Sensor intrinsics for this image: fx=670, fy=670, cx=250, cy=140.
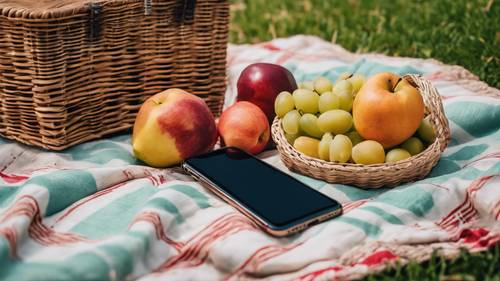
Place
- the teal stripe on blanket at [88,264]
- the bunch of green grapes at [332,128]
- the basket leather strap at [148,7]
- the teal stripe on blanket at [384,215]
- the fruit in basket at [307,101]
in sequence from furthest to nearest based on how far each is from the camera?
1. the basket leather strap at [148,7]
2. the fruit in basket at [307,101]
3. the bunch of green grapes at [332,128]
4. the teal stripe on blanket at [384,215]
5. the teal stripe on blanket at [88,264]

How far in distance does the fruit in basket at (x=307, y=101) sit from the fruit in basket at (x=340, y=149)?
0.45 feet

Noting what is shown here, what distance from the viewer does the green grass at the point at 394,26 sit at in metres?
2.41

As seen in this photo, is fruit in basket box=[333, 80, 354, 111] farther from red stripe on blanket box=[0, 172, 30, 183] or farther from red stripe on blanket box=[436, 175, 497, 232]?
red stripe on blanket box=[0, 172, 30, 183]

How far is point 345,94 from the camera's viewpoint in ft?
5.25

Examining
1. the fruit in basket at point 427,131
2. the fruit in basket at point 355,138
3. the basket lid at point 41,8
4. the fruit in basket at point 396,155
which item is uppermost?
the basket lid at point 41,8

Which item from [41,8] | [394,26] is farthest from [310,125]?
[394,26]

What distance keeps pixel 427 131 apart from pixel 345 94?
21 cm

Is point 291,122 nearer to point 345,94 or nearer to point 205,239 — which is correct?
point 345,94

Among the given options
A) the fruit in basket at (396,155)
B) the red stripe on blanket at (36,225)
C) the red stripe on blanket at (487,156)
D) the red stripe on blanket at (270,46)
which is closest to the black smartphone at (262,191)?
the fruit in basket at (396,155)

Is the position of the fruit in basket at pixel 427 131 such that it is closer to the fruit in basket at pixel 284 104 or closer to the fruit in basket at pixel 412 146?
the fruit in basket at pixel 412 146

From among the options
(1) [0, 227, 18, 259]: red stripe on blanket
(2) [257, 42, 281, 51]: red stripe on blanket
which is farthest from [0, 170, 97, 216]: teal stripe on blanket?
(2) [257, 42, 281, 51]: red stripe on blanket

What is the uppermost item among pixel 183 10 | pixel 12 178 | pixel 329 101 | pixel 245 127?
pixel 183 10

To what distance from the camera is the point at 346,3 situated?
308cm

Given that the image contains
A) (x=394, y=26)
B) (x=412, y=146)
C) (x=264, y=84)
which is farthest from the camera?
(x=394, y=26)
